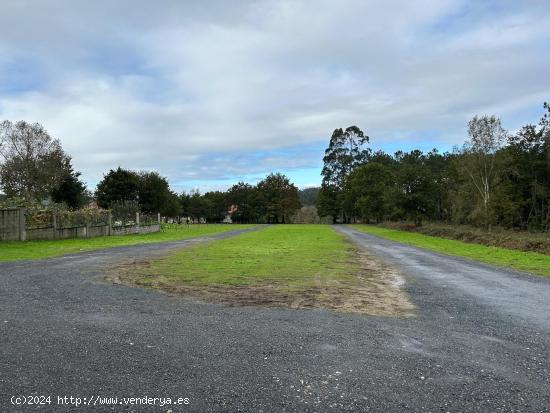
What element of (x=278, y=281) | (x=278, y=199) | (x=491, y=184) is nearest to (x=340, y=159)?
(x=278, y=199)

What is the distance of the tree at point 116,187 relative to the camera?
64938 millimetres

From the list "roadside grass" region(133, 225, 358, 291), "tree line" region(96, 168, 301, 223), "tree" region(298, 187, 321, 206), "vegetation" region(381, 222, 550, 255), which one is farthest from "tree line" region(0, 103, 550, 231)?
"tree" region(298, 187, 321, 206)

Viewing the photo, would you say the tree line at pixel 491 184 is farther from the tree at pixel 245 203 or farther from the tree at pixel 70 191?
the tree at pixel 245 203

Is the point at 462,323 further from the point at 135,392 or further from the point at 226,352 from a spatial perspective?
the point at 135,392

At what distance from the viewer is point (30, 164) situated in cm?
5256

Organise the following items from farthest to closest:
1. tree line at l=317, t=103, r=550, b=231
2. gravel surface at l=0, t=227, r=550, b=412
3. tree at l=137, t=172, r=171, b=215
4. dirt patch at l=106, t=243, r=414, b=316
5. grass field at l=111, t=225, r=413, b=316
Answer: tree at l=137, t=172, r=171, b=215, tree line at l=317, t=103, r=550, b=231, grass field at l=111, t=225, r=413, b=316, dirt patch at l=106, t=243, r=414, b=316, gravel surface at l=0, t=227, r=550, b=412

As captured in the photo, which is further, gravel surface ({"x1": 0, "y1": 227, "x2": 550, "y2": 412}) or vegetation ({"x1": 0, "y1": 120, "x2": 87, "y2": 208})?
vegetation ({"x1": 0, "y1": 120, "x2": 87, "y2": 208})

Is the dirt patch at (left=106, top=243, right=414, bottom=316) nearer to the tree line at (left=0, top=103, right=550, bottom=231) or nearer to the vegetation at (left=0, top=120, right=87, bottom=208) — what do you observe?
the tree line at (left=0, top=103, right=550, bottom=231)

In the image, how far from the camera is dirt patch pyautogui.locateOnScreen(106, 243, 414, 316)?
8.20 metres

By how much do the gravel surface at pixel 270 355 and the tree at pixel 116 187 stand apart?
59388 millimetres

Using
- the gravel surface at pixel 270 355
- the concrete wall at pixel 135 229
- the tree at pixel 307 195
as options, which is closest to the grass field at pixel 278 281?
the gravel surface at pixel 270 355

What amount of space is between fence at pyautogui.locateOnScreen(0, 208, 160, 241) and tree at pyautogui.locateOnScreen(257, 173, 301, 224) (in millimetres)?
68732

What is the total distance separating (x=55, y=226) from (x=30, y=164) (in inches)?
1217

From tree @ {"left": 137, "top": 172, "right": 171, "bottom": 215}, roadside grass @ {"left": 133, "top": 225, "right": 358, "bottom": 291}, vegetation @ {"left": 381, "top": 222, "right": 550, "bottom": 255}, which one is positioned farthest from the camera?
tree @ {"left": 137, "top": 172, "right": 171, "bottom": 215}
